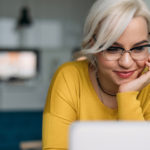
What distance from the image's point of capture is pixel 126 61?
97 cm

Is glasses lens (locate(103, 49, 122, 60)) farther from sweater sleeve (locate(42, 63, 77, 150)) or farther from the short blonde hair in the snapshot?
sweater sleeve (locate(42, 63, 77, 150))

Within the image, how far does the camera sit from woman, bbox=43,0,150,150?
0.97 m

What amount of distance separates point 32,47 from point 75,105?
211 inches

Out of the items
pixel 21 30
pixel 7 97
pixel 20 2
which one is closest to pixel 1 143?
pixel 7 97

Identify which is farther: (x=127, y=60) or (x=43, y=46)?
(x=43, y=46)

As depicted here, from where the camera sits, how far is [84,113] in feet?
3.63

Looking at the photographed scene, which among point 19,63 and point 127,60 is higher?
point 19,63

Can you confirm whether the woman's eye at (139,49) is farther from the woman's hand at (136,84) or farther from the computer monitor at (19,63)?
the computer monitor at (19,63)

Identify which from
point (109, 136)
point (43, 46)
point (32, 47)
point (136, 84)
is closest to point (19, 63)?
point (32, 47)

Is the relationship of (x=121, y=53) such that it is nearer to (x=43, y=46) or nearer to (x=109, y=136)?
(x=109, y=136)

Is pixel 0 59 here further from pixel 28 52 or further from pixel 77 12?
pixel 77 12

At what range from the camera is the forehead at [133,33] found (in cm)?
95

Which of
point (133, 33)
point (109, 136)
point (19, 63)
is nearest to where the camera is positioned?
Result: point (109, 136)

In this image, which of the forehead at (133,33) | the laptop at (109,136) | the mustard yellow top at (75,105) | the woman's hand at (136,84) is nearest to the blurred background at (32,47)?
the mustard yellow top at (75,105)
